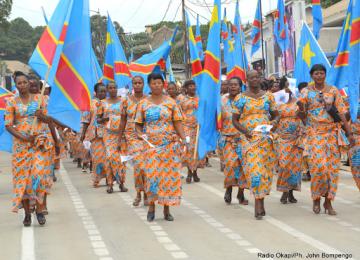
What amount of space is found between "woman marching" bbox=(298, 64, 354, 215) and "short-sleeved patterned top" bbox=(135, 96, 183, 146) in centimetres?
A: 170

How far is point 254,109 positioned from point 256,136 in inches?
14.0

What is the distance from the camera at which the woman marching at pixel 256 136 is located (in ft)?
32.7

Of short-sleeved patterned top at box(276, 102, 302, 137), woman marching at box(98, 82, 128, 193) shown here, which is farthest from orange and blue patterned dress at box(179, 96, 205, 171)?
short-sleeved patterned top at box(276, 102, 302, 137)

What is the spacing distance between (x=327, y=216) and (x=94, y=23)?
63026 mm

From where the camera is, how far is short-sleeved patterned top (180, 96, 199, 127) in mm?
15945

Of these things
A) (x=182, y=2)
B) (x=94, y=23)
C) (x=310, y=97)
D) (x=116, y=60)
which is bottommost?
(x=310, y=97)

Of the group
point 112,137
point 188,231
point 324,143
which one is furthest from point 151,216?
point 112,137

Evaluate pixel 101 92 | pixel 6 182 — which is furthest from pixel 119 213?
pixel 6 182

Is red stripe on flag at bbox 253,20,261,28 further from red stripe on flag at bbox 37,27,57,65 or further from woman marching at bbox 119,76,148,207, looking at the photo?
red stripe on flag at bbox 37,27,57,65

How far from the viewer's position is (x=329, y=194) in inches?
392

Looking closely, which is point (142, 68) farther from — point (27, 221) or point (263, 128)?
point (27, 221)

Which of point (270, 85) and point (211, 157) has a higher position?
point (270, 85)

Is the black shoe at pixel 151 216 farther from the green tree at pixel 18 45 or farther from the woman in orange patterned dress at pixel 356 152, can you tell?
the green tree at pixel 18 45

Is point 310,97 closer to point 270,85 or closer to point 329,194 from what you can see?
point 329,194
